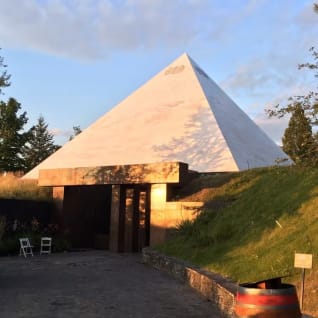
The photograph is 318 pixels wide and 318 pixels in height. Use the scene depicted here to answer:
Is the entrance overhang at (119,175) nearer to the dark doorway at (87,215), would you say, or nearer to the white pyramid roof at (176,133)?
the dark doorway at (87,215)

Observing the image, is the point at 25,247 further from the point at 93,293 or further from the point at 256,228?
the point at 256,228

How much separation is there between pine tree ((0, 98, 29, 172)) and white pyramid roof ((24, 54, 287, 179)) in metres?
10.3

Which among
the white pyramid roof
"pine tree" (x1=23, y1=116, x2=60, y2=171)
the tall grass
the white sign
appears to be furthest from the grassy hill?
"pine tree" (x1=23, y1=116, x2=60, y2=171)

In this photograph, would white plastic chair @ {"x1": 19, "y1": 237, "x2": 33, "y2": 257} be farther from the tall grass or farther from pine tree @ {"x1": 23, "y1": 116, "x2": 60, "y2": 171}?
pine tree @ {"x1": 23, "y1": 116, "x2": 60, "y2": 171}

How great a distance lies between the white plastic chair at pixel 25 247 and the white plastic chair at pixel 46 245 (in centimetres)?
56

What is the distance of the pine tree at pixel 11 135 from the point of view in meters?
39.3

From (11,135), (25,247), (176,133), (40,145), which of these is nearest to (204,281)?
(25,247)

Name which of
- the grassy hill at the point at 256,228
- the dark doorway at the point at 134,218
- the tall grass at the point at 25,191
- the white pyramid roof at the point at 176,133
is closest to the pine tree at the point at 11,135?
the white pyramid roof at the point at 176,133

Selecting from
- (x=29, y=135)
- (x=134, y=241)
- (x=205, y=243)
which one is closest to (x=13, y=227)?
(x=134, y=241)

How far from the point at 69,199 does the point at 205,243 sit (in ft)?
37.3

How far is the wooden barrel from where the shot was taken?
5164mm

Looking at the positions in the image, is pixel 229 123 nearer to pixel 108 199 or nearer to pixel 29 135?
pixel 108 199

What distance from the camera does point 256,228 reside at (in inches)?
476

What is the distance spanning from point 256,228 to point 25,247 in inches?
396
